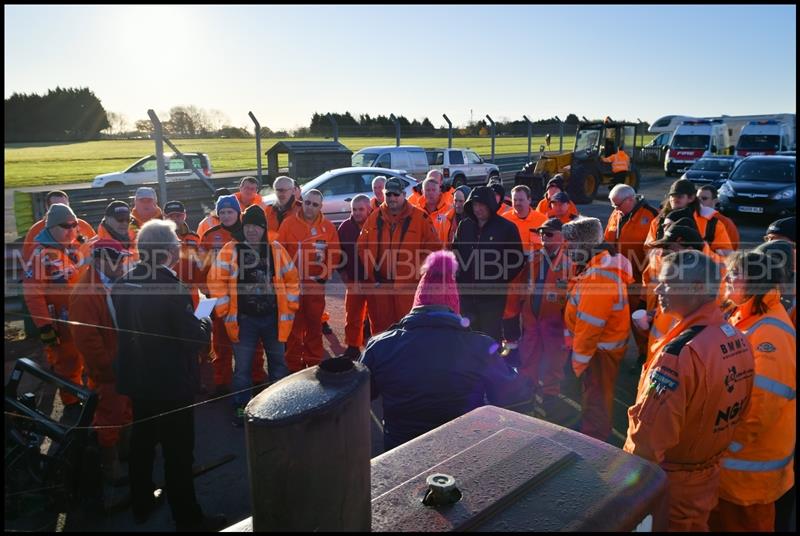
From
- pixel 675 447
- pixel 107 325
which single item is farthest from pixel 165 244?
pixel 675 447

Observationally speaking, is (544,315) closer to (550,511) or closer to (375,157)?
(550,511)

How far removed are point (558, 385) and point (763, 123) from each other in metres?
24.6

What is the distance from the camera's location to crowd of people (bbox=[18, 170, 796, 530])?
2.28 metres

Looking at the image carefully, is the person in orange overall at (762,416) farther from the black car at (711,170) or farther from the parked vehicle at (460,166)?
the black car at (711,170)

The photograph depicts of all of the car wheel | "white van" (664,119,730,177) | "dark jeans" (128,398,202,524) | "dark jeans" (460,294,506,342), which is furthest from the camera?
"white van" (664,119,730,177)

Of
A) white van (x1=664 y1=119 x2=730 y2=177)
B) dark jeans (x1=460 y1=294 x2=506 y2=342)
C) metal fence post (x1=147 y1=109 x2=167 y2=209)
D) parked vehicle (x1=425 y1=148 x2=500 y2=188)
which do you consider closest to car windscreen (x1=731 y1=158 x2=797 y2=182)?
parked vehicle (x1=425 y1=148 x2=500 y2=188)

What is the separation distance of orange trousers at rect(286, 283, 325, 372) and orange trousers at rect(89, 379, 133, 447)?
2594 mm

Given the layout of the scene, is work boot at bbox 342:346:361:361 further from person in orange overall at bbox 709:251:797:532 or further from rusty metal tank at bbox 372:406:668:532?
rusty metal tank at bbox 372:406:668:532

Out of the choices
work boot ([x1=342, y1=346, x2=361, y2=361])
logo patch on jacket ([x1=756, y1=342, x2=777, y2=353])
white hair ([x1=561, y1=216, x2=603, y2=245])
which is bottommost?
work boot ([x1=342, y1=346, x2=361, y2=361])

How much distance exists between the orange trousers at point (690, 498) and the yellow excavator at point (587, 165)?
639 inches

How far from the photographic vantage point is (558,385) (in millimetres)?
5105

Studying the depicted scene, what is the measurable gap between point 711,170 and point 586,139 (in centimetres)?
444

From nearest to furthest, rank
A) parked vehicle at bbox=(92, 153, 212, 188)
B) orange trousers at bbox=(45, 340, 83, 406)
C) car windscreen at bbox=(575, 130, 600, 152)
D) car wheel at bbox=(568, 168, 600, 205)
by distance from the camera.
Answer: orange trousers at bbox=(45, 340, 83, 406) < parked vehicle at bbox=(92, 153, 212, 188) < car wheel at bbox=(568, 168, 600, 205) < car windscreen at bbox=(575, 130, 600, 152)

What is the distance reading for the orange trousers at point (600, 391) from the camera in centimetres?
388
